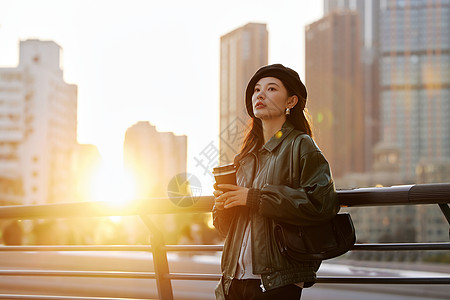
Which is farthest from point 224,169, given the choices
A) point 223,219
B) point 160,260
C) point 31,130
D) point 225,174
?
point 31,130

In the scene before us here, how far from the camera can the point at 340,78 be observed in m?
112

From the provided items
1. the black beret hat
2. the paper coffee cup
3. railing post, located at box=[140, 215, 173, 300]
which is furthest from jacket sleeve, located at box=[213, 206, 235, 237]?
railing post, located at box=[140, 215, 173, 300]

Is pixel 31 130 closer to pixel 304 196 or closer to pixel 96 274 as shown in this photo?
pixel 96 274

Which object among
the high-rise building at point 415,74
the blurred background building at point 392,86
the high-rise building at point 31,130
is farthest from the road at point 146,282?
the high-rise building at point 415,74

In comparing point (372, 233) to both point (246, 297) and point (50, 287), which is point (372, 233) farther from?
point (246, 297)

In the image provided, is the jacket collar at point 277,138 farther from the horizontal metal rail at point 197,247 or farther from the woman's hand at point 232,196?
the horizontal metal rail at point 197,247

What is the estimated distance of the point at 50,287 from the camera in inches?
338

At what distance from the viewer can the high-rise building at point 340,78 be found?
110 m

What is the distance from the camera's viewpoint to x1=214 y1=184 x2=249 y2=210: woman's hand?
209 centimetres

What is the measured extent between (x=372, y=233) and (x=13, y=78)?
50327 millimetres

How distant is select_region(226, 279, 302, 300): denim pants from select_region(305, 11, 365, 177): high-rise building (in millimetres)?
107202

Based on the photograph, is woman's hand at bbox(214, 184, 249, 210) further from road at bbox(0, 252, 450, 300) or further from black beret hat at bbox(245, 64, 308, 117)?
road at bbox(0, 252, 450, 300)

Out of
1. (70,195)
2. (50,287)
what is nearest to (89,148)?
(70,195)

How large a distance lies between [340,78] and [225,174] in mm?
112718
